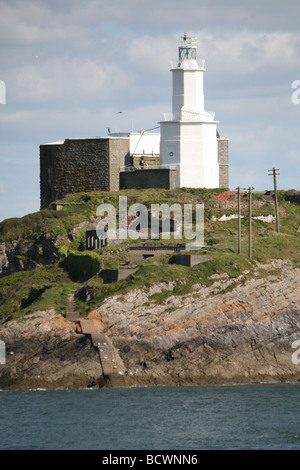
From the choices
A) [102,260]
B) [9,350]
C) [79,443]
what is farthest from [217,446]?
[102,260]

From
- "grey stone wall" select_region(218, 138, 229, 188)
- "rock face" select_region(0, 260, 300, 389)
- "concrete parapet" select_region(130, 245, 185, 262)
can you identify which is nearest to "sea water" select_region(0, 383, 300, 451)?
"rock face" select_region(0, 260, 300, 389)

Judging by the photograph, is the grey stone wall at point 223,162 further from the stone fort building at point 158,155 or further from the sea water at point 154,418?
the sea water at point 154,418

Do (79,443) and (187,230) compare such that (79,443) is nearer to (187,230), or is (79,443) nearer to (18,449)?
(18,449)

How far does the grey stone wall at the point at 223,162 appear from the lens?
293ft

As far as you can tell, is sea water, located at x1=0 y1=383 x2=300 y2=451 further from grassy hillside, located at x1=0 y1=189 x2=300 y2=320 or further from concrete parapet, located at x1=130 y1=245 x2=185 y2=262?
concrete parapet, located at x1=130 y1=245 x2=185 y2=262

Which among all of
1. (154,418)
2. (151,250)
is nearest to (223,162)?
(151,250)

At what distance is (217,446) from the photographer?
147 feet

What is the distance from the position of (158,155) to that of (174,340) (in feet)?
101

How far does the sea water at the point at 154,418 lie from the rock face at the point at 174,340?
122 cm

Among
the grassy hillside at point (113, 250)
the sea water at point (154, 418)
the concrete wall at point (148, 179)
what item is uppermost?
the concrete wall at point (148, 179)

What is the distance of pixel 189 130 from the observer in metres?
83.4

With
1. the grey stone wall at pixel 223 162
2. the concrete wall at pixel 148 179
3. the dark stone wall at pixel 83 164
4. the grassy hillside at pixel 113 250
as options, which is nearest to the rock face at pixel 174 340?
the grassy hillside at pixel 113 250

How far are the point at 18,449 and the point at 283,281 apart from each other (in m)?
24.5
